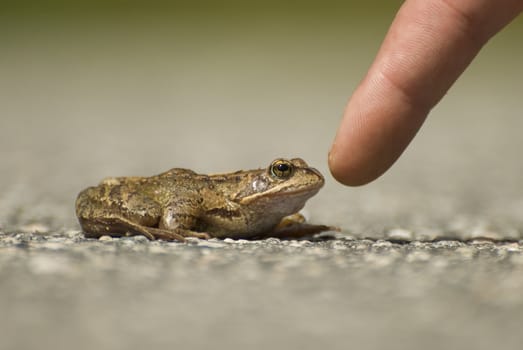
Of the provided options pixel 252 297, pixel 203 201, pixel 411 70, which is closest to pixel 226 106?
pixel 203 201

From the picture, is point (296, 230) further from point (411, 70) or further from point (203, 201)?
point (411, 70)

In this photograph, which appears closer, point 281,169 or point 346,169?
point 346,169

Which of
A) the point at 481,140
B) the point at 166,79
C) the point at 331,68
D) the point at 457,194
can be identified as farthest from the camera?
the point at 331,68

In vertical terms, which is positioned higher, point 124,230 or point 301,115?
point 301,115

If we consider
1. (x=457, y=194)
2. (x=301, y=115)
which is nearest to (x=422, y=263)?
(x=457, y=194)

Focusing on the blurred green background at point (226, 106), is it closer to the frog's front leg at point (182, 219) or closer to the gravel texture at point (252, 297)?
the frog's front leg at point (182, 219)

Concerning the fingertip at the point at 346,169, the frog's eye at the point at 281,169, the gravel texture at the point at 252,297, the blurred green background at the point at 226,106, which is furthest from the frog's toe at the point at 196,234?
the blurred green background at the point at 226,106

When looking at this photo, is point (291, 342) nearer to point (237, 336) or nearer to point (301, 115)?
point (237, 336)
